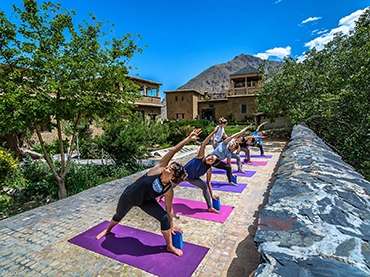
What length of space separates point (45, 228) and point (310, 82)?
48.3 feet

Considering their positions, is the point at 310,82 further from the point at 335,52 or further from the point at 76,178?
the point at 76,178

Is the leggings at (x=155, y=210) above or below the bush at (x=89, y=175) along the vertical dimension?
above

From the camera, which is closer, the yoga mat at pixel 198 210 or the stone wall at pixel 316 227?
the stone wall at pixel 316 227

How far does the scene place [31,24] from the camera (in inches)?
238

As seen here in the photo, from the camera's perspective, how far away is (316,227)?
6.18 feet

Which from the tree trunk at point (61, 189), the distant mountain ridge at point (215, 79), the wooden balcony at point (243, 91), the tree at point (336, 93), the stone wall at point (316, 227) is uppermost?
the distant mountain ridge at point (215, 79)

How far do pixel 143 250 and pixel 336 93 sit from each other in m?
11.0

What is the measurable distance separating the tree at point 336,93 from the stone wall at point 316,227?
22.0 feet

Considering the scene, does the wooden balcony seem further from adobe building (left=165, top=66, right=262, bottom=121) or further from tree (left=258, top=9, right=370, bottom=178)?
tree (left=258, top=9, right=370, bottom=178)

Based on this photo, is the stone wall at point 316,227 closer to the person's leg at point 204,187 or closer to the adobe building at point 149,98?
the person's leg at point 204,187

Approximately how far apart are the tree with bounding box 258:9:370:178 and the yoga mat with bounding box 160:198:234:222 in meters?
6.51

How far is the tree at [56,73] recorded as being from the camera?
552cm

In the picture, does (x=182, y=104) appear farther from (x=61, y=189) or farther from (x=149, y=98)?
(x=61, y=189)

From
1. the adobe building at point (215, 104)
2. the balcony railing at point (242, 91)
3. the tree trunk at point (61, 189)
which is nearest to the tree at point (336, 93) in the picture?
the tree trunk at point (61, 189)
